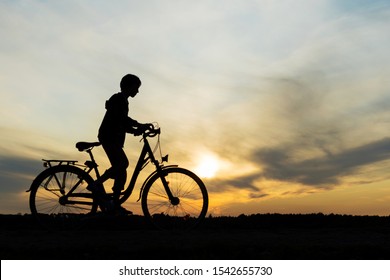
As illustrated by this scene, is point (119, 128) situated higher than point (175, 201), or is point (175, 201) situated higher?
point (119, 128)

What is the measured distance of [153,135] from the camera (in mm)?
10016

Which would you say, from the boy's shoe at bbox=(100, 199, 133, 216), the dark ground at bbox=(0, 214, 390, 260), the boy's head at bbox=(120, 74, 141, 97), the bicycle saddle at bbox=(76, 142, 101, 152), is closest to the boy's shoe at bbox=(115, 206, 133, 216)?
the boy's shoe at bbox=(100, 199, 133, 216)

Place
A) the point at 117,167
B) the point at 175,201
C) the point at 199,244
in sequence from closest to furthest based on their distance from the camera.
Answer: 1. the point at 199,244
2. the point at 117,167
3. the point at 175,201

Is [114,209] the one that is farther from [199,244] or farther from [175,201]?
[199,244]

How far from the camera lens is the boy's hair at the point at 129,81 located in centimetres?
977

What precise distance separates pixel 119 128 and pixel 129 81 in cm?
90

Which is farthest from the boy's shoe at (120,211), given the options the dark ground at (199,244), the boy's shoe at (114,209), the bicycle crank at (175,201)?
the bicycle crank at (175,201)

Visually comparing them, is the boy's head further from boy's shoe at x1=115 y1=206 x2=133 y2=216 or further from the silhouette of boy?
boy's shoe at x1=115 y1=206 x2=133 y2=216

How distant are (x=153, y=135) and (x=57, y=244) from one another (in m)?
2.80

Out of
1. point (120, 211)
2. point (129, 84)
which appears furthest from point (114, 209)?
point (129, 84)

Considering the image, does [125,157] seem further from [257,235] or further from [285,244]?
[285,244]

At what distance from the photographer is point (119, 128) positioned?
972 centimetres

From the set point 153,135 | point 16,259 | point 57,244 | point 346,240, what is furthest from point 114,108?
point 346,240
